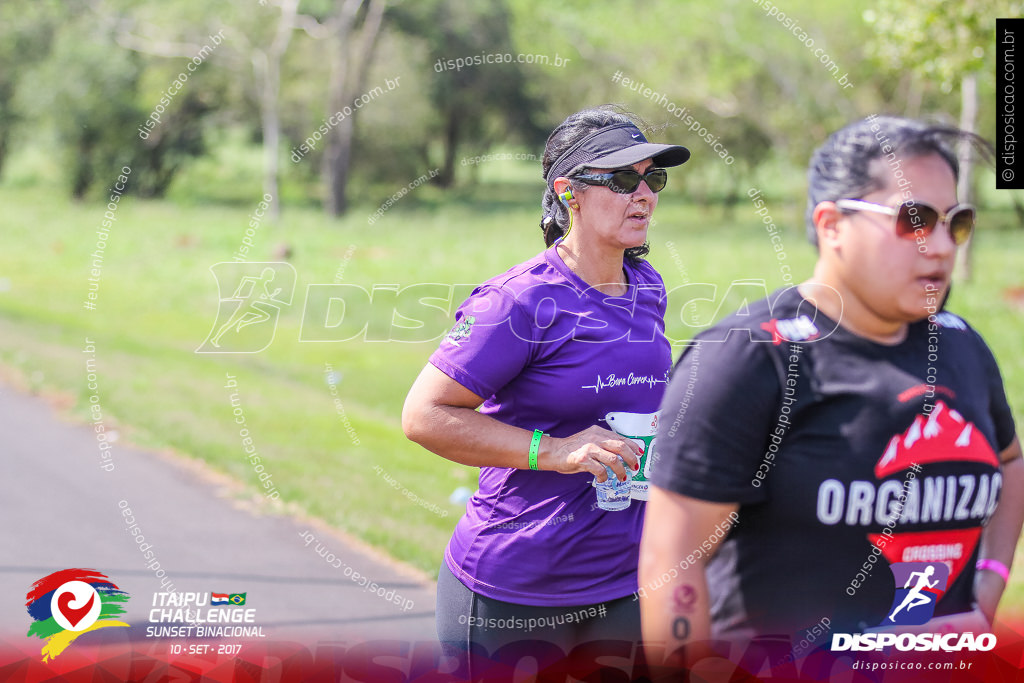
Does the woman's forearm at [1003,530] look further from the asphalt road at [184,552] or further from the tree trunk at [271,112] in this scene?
the tree trunk at [271,112]

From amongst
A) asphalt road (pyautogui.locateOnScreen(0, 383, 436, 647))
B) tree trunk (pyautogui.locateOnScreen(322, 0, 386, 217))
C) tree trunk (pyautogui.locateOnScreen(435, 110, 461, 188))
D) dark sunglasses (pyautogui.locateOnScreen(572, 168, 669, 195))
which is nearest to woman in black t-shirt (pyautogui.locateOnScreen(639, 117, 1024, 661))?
dark sunglasses (pyautogui.locateOnScreen(572, 168, 669, 195))

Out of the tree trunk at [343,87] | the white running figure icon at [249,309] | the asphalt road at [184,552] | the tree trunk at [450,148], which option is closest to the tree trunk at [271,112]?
the tree trunk at [343,87]

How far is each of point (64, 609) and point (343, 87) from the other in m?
22.5

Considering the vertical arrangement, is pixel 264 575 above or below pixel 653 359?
below

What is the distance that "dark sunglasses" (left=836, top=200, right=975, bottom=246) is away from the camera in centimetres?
182

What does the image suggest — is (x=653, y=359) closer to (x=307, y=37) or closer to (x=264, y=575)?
(x=264, y=575)

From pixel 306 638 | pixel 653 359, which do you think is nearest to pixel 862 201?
pixel 653 359

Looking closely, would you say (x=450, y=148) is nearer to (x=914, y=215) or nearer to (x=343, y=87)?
(x=343, y=87)

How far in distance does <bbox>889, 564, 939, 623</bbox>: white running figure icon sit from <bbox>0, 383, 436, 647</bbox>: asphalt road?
2.71 m

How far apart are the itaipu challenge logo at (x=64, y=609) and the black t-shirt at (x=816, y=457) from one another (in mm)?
2672

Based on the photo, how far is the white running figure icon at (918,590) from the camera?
1966 mm

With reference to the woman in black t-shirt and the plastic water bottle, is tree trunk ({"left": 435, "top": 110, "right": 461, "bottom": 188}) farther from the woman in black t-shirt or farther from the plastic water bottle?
the woman in black t-shirt

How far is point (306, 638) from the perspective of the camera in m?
4.52

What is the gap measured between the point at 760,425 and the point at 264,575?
3.97 m
